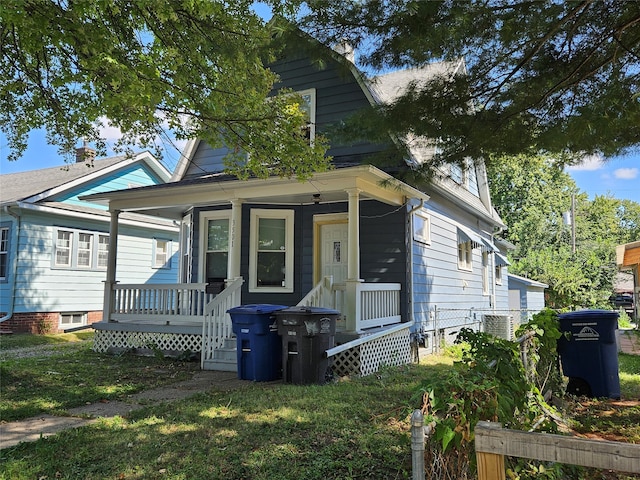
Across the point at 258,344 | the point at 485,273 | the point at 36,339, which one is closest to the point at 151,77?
the point at 258,344

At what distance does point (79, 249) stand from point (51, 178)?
11.0ft

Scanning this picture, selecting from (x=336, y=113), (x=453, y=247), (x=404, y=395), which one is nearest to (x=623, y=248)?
(x=453, y=247)

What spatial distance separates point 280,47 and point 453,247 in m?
9.73

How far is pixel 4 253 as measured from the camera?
49.6 feet

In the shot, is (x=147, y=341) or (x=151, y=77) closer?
(x=151, y=77)

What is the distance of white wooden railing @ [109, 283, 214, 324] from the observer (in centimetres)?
1004

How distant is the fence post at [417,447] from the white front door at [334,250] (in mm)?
8696

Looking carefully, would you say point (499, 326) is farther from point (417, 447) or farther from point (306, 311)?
point (417, 447)

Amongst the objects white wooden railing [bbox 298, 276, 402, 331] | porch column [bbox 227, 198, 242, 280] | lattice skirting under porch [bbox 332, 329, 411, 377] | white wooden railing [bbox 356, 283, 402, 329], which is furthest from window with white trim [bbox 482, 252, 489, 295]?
porch column [bbox 227, 198, 242, 280]

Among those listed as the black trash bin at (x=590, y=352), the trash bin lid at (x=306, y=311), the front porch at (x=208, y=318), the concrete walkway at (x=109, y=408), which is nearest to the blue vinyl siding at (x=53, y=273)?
the front porch at (x=208, y=318)

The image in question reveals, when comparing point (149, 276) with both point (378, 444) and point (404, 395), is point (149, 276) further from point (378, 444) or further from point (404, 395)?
point (378, 444)

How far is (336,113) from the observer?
11.2 metres

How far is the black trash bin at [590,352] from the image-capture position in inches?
252

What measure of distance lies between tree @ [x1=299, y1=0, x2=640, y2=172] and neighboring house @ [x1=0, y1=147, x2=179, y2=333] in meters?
12.3
